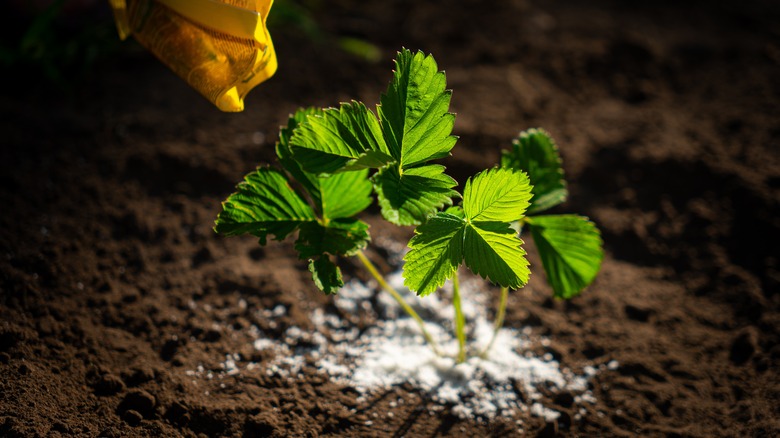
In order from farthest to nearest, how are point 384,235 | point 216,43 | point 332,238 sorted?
point 384,235 → point 216,43 → point 332,238

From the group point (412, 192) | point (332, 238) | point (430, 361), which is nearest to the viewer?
point (412, 192)

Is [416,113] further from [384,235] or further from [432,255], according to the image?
[384,235]

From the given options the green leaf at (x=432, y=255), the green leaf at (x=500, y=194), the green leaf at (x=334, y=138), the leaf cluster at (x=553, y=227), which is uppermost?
the leaf cluster at (x=553, y=227)

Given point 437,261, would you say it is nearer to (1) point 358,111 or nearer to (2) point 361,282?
(1) point 358,111

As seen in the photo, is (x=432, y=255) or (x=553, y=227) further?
(x=553, y=227)

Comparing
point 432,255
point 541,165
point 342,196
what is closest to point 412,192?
point 432,255

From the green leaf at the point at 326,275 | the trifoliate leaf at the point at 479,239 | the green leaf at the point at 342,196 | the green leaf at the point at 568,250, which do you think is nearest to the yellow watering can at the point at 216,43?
the green leaf at the point at 342,196

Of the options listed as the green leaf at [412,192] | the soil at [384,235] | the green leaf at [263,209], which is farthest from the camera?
the soil at [384,235]

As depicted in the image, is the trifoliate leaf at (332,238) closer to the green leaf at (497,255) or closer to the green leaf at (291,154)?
the green leaf at (291,154)
